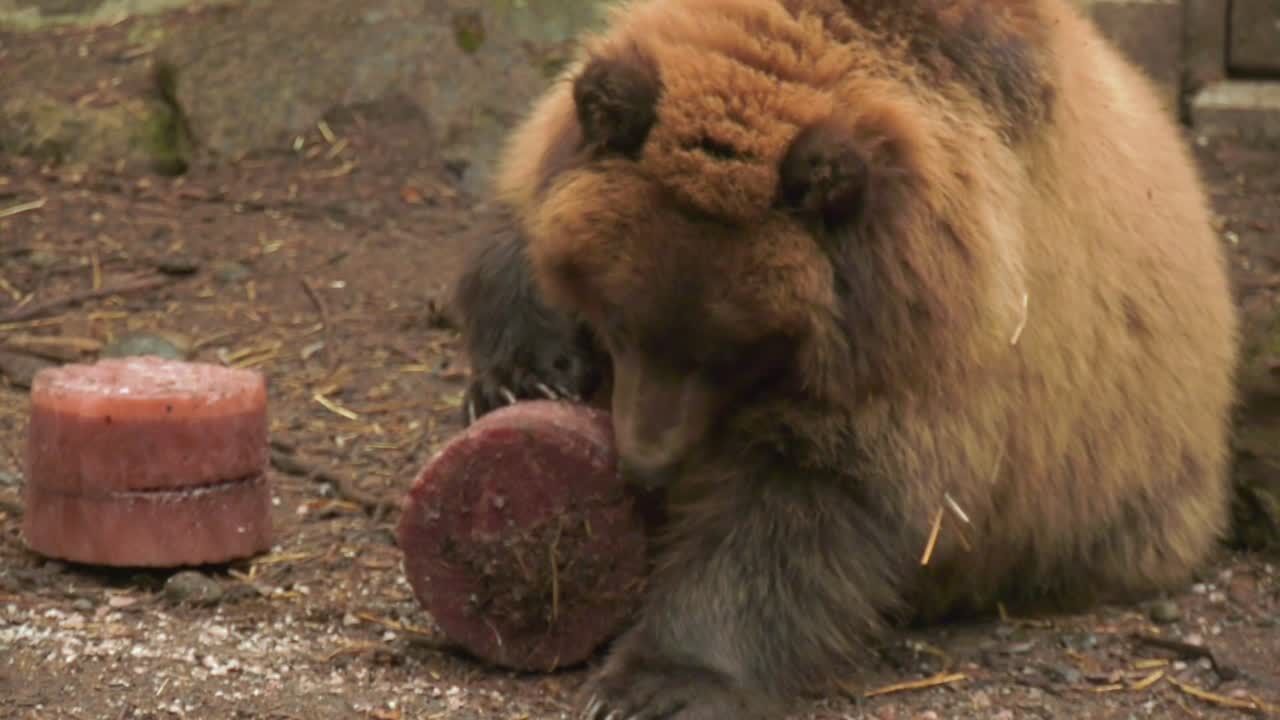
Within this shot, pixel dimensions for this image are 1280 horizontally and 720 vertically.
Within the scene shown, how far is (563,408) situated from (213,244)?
382cm

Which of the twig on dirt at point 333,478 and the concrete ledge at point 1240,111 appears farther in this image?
the concrete ledge at point 1240,111

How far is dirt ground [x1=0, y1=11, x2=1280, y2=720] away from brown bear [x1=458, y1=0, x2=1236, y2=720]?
27 cm

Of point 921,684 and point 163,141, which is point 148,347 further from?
point 921,684

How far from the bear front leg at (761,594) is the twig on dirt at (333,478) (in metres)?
1.47

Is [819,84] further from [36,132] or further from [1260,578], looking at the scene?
[36,132]

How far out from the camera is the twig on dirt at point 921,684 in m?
4.42

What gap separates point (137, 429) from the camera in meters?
4.75

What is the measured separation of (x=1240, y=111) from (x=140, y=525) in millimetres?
5444

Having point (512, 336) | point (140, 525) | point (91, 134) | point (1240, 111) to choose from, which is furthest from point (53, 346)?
point (1240, 111)

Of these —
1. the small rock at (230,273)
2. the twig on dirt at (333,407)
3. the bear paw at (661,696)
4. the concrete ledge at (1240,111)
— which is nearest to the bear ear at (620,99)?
the bear paw at (661,696)

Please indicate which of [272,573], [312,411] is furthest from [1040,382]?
[312,411]

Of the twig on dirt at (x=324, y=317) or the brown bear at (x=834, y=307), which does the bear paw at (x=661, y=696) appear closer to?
the brown bear at (x=834, y=307)

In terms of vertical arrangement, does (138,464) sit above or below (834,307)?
below

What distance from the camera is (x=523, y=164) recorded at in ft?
14.7
